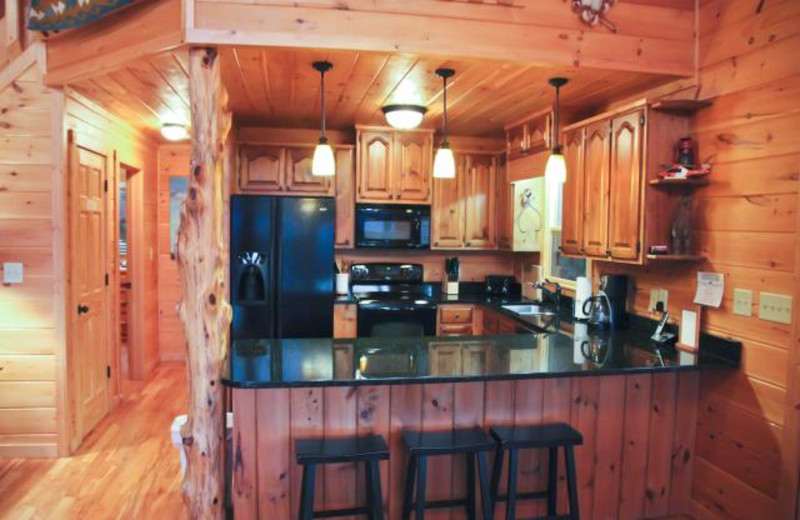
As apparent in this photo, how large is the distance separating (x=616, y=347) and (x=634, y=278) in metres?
0.63

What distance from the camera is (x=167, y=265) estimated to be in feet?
18.5

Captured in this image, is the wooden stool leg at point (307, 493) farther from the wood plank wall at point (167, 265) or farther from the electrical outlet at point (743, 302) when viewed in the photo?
the wood plank wall at point (167, 265)

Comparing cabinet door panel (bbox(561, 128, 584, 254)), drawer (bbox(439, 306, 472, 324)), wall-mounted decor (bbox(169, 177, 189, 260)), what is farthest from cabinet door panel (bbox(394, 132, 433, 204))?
wall-mounted decor (bbox(169, 177, 189, 260))

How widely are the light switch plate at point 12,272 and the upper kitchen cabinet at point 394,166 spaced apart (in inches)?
96.0

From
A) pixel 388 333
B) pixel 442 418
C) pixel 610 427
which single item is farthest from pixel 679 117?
pixel 388 333

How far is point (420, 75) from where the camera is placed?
9.80 feet

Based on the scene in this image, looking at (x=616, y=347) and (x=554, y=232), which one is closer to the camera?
(x=616, y=347)

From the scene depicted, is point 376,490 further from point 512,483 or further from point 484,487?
point 512,483

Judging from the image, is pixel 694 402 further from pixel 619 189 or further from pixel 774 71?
pixel 774 71

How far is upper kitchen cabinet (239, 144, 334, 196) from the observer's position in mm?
4512

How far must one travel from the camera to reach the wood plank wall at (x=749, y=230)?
2.25 meters

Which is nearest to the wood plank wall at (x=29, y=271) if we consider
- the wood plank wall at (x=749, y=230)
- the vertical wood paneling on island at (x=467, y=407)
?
the vertical wood paneling on island at (x=467, y=407)

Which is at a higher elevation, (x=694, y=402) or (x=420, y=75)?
(x=420, y=75)

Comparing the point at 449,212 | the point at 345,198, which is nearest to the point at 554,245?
the point at 449,212
